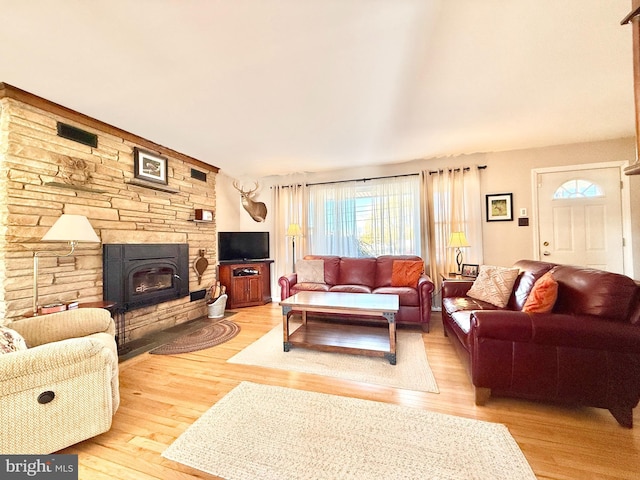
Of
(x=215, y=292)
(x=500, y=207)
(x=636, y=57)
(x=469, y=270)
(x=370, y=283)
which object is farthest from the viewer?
(x=215, y=292)

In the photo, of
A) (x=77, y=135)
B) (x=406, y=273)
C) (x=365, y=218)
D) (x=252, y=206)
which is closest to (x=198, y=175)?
(x=252, y=206)

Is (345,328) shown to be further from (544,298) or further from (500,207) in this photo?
(500,207)

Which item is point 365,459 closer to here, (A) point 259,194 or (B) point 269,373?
(B) point 269,373

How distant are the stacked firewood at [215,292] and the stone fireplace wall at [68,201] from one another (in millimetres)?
449

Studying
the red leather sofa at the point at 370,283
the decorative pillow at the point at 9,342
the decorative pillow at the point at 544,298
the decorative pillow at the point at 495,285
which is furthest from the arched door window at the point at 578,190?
the decorative pillow at the point at 9,342

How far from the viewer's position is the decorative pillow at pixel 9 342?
4.46ft

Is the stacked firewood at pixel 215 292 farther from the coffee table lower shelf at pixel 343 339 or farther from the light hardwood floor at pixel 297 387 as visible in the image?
the coffee table lower shelf at pixel 343 339

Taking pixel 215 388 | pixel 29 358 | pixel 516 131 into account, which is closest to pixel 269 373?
pixel 215 388

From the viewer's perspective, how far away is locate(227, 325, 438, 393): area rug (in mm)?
2058

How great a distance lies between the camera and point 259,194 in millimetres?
5055

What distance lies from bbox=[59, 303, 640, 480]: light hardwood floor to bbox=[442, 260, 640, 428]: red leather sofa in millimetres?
124

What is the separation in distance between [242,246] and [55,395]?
339cm

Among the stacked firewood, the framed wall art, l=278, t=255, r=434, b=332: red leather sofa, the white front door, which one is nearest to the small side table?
l=278, t=255, r=434, b=332: red leather sofa

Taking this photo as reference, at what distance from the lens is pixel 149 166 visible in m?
3.20
